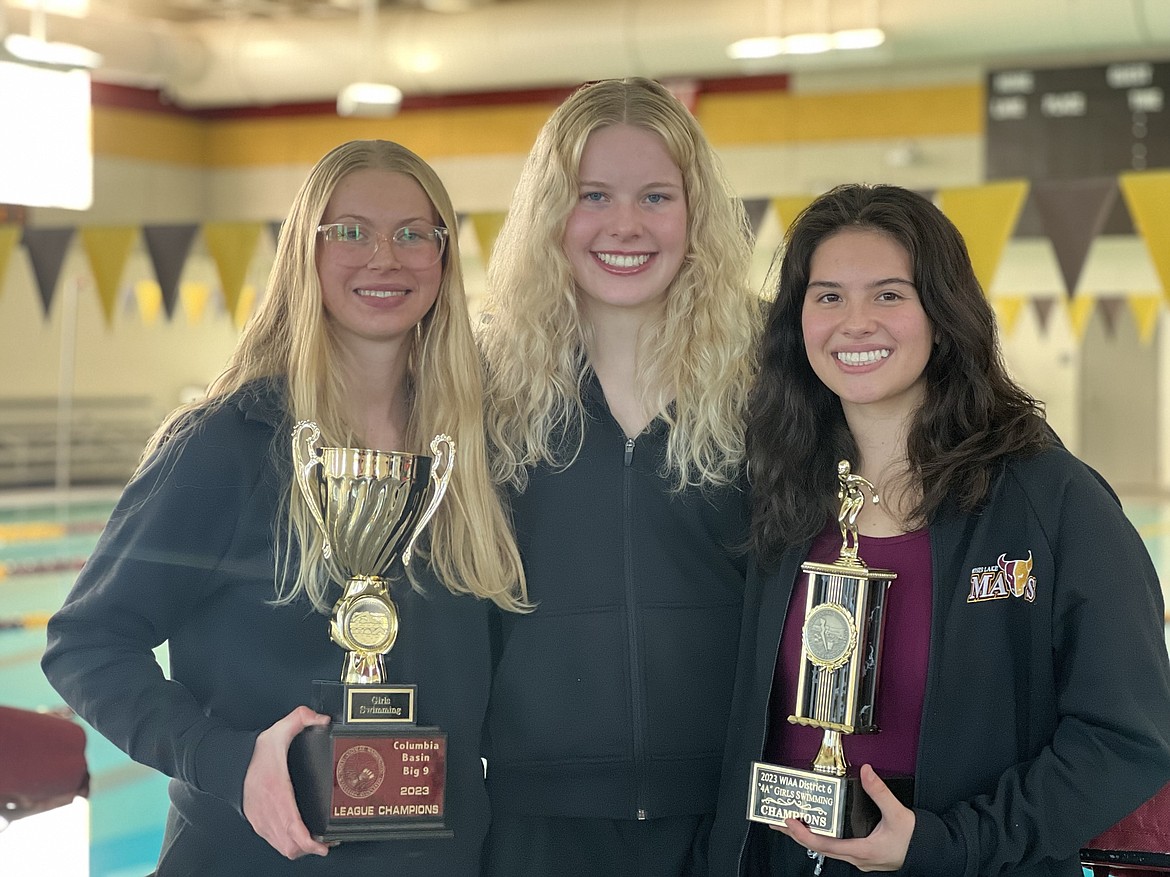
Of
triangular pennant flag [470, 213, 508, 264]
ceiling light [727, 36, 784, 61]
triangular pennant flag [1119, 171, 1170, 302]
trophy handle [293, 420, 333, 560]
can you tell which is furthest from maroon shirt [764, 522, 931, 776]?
ceiling light [727, 36, 784, 61]

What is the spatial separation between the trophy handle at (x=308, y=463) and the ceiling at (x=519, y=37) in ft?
26.3

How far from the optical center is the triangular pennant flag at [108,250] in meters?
6.85

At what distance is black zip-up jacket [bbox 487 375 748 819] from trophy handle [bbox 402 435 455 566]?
21 centimetres

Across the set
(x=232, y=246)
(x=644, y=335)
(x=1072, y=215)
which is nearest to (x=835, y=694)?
(x=644, y=335)

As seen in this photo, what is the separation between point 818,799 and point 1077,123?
992cm

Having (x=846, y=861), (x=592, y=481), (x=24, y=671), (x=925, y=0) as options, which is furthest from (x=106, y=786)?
(x=925, y=0)

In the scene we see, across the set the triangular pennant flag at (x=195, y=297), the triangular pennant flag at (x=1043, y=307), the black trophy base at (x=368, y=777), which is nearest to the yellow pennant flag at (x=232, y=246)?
the black trophy base at (x=368, y=777)

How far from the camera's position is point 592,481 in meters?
1.94

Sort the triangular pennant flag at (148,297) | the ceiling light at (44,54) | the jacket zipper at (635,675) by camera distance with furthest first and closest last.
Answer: the triangular pennant flag at (148,297) → the ceiling light at (44,54) → the jacket zipper at (635,675)

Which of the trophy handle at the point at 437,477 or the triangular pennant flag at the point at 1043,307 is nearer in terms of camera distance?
the trophy handle at the point at 437,477

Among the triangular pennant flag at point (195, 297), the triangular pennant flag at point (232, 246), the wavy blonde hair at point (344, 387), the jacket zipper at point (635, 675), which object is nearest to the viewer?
the wavy blonde hair at point (344, 387)

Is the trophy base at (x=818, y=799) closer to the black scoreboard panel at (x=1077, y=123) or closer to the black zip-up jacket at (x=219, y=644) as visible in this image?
the black zip-up jacket at (x=219, y=644)

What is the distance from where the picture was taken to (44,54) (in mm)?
8312

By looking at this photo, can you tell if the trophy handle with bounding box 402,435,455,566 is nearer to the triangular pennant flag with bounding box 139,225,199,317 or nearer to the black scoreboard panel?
the triangular pennant flag with bounding box 139,225,199,317
